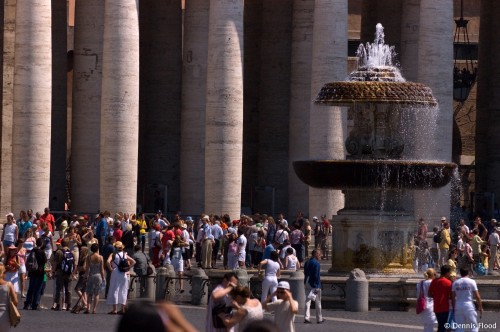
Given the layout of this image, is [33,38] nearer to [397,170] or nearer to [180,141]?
[180,141]

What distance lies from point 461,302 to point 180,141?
42.8m

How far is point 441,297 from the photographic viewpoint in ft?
83.8

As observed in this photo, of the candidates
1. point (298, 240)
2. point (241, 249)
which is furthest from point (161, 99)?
point (241, 249)

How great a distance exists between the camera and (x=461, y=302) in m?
24.6

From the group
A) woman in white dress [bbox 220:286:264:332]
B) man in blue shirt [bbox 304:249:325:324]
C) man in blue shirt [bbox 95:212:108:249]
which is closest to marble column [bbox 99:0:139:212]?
man in blue shirt [bbox 95:212:108:249]

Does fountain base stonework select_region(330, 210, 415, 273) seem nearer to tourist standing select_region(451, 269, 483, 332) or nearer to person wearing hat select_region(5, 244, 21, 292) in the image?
person wearing hat select_region(5, 244, 21, 292)

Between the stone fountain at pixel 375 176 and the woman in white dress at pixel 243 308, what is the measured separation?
1753 cm

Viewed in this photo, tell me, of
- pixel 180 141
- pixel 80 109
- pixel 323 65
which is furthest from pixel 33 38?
pixel 180 141

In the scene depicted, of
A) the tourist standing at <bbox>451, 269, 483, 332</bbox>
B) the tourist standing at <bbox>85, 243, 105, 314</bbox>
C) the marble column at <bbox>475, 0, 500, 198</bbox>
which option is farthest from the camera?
the marble column at <bbox>475, 0, 500, 198</bbox>

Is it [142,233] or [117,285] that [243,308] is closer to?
[117,285]

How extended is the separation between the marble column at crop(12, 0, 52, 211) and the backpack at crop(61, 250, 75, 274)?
62.5 feet

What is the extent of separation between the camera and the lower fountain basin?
36.8 meters

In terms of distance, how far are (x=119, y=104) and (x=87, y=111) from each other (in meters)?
3.60

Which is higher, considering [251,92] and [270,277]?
[251,92]
